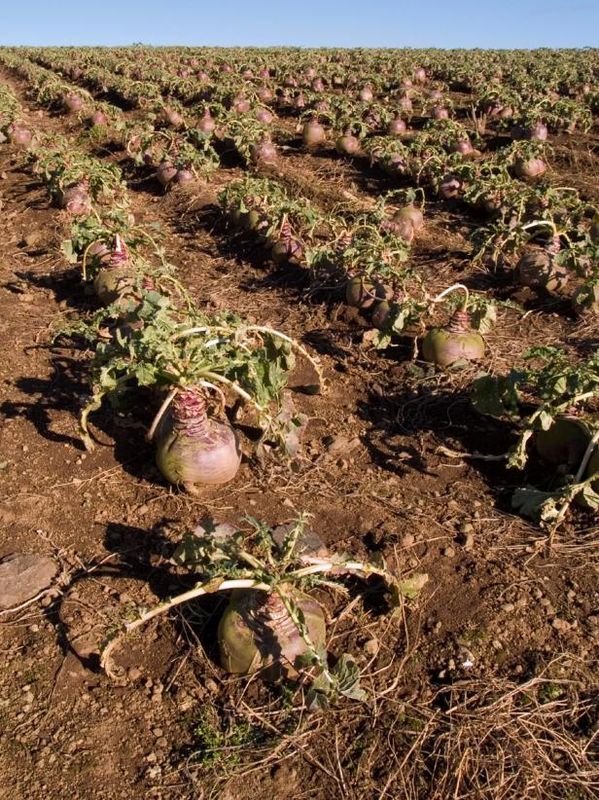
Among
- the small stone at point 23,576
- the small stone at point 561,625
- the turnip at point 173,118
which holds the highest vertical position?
the turnip at point 173,118

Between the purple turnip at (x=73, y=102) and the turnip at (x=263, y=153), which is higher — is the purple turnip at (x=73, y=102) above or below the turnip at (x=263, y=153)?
above

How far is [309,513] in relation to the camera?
3.53 m

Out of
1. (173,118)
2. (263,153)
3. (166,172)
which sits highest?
(173,118)

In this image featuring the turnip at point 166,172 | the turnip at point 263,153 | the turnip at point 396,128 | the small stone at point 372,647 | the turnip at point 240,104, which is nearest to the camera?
the small stone at point 372,647

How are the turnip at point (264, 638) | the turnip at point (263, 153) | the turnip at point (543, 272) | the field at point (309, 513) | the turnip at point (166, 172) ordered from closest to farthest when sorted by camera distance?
1. the field at point (309, 513)
2. the turnip at point (264, 638)
3. the turnip at point (543, 272)
4. the turnip at point (166, 172)
5. the turnip at point (263, 153)

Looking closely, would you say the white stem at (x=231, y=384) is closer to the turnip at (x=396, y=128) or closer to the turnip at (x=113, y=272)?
the turnip at (x=113, y=272)

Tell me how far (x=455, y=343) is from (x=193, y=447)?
224 centimetres

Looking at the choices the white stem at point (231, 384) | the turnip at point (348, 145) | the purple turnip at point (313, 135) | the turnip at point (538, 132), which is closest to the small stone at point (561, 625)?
the white stem at point (231, 384)

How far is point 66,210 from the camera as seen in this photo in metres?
8.47

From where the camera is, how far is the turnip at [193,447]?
3.77 metres

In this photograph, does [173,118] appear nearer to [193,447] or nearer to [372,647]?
[193,447]

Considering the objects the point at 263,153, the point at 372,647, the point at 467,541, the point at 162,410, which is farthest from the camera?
the point at 263,153

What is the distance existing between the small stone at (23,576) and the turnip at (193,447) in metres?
0.82

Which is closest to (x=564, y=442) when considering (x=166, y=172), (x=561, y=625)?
(x=561, y=625)
